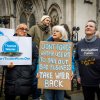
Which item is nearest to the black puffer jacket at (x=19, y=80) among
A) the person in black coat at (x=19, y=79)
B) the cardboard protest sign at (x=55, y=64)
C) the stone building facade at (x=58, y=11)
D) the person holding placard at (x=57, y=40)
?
the person in black coat at (x=19, y=79)

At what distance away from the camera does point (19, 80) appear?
5.11 metres

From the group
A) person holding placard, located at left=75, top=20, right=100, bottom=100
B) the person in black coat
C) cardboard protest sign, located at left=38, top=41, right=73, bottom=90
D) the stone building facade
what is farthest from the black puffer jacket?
the stone building facade

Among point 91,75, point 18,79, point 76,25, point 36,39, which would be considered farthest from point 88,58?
point 76,25

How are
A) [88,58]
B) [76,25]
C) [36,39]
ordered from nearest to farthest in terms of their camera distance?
1. [88,58]
2. [36,39]
3. [76,25]

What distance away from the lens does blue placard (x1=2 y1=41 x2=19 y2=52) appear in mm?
5160

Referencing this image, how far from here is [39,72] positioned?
5098 millimetres

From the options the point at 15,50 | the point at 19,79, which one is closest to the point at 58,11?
the point at 15,50

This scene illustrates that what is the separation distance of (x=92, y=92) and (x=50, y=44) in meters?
0.90

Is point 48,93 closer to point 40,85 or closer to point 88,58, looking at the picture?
point 40,85

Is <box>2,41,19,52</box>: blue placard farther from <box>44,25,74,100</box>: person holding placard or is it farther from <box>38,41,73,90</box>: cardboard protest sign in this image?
<box>44,25,74,100</box>: person holding placard

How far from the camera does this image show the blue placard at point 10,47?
5.16m

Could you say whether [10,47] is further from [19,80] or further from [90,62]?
[90,62]

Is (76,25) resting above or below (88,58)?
above

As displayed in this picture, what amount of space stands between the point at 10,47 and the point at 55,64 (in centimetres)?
70
